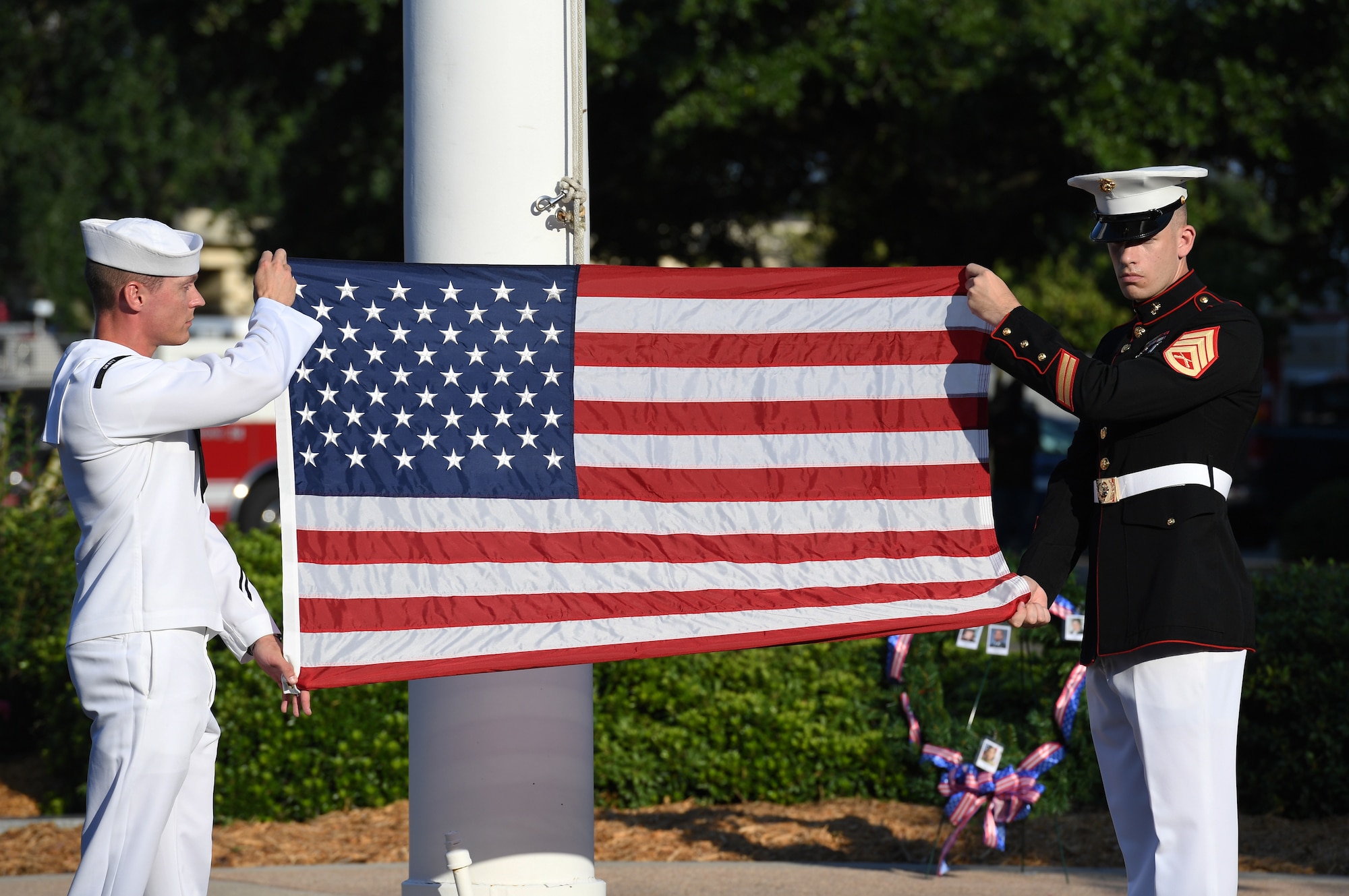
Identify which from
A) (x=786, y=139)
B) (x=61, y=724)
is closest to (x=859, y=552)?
(x=61, y=724)

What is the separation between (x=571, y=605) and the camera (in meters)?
4.08

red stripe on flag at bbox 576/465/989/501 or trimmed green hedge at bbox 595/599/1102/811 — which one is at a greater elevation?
red stripe on flag at bbox 576/465/989/501

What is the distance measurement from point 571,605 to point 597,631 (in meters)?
0.10

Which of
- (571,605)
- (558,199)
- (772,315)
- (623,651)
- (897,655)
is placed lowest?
(897,655)

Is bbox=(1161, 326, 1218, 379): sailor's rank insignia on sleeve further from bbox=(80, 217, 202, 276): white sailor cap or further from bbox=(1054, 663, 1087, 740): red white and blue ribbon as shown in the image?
bbox=(80, 217, 202, 276): white sailor cap

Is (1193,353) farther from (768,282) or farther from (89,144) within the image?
(89,144)

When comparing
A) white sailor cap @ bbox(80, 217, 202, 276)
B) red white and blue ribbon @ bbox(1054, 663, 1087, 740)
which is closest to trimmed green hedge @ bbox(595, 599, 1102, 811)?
red white and blue ribbon @ bbox(1054, 663, 1087, 740)

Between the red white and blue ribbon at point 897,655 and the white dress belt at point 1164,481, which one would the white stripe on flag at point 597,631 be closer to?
the white dress belt at point 1164,481

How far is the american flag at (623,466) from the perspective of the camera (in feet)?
13.2

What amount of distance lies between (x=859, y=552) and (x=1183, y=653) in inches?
37.8

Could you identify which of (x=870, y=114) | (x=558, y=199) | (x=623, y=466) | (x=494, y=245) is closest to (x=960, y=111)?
(x=870, y=114)

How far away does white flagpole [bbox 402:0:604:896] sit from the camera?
4.30 m

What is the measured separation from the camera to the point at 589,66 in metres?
12.9

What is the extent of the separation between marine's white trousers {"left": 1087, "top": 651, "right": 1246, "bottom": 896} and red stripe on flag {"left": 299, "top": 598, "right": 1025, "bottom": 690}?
0.51m
